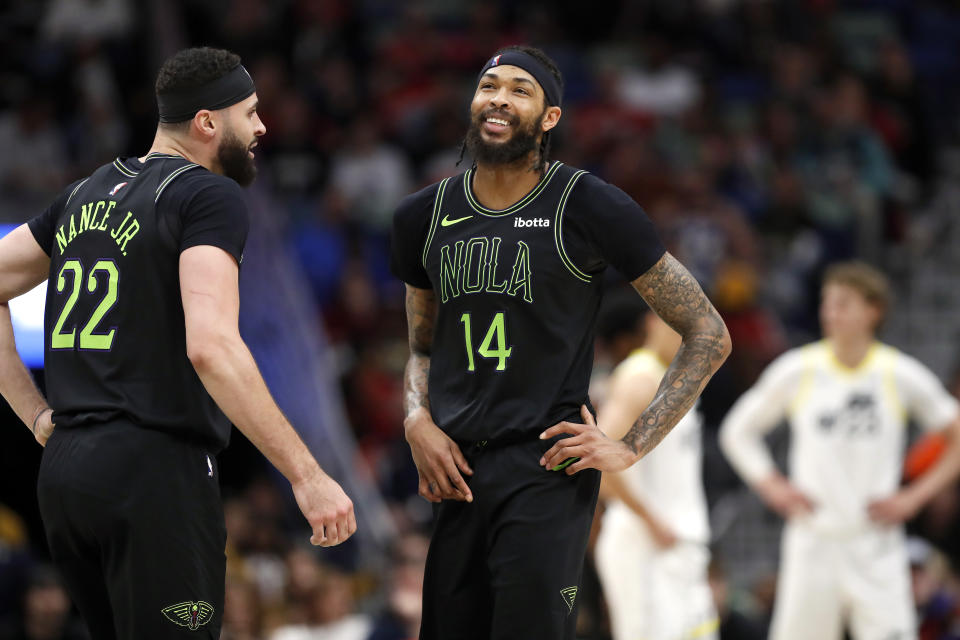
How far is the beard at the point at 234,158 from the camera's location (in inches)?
203

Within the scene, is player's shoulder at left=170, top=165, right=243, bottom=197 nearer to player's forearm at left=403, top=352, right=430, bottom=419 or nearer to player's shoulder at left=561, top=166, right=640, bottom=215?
player's forearm at left=403, top=352, right=430, bottom=419

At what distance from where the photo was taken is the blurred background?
11258 millimetres

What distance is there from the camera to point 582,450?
16.3ft

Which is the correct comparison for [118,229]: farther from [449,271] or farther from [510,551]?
[510,551]

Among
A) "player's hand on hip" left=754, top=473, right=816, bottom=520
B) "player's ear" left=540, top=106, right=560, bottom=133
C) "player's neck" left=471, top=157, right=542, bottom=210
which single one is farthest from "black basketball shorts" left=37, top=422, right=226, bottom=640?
"player's hand on hip" left=754, top=473, right=816, bottom=520

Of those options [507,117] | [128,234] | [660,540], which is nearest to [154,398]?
[128,234]

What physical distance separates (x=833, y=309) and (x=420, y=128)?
7505 mm

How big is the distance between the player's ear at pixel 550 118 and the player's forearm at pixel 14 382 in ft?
7.29

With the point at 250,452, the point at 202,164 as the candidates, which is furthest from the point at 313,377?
the point at 202,164

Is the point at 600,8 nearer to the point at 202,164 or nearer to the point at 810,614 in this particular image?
the point at 810,614

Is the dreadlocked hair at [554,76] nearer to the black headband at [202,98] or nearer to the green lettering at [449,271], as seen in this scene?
the green lettering at [449,271]

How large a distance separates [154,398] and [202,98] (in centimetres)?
115

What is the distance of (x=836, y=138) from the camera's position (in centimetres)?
1622

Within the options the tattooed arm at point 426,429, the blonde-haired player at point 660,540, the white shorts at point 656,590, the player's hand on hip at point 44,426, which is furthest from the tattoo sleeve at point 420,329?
the white shorts at point 656,590
